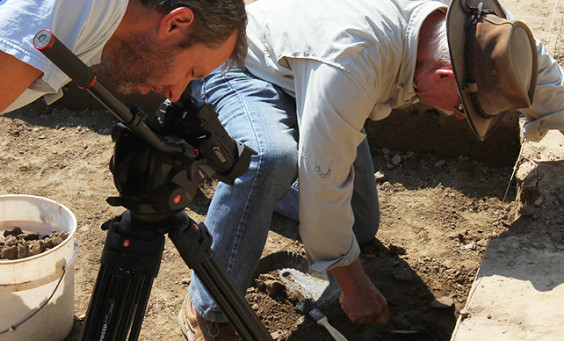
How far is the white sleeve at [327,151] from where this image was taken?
6.73 ft

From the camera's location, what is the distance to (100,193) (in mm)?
3125

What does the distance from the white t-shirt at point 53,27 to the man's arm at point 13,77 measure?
0.02 m

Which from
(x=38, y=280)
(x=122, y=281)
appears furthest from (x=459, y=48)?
(x=38, y=280)

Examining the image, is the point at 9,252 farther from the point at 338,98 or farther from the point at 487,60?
the point at 487,60

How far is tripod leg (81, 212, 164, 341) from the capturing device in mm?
1508

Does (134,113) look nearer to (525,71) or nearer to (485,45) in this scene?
(485,45)

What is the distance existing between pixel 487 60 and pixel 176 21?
1030mm

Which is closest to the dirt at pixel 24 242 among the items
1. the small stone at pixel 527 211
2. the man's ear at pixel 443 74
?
the man's ear at pixel 443 74

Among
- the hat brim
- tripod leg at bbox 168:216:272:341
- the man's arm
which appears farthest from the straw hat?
the man's arm

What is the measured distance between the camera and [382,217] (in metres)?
3.06

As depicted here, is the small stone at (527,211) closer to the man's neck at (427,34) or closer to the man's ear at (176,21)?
the man's neck at (427,34)

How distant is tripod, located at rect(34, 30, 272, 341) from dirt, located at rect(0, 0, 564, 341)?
3.03 feet

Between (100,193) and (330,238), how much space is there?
4.60 ft

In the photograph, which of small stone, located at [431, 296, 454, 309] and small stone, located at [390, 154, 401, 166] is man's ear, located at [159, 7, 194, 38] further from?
small stone, located at [390, 154, 401, 166]
